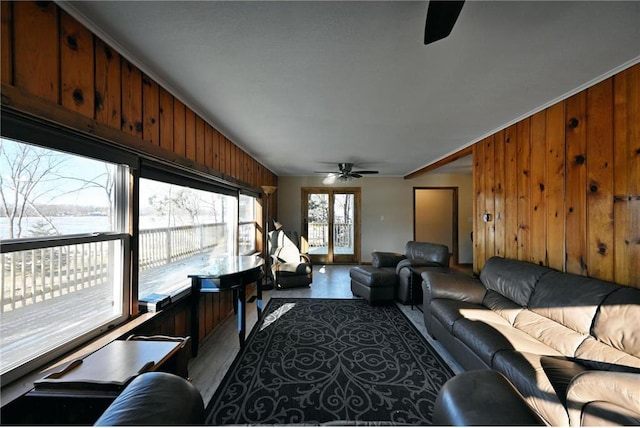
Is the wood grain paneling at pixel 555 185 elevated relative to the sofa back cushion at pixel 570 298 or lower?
elevated

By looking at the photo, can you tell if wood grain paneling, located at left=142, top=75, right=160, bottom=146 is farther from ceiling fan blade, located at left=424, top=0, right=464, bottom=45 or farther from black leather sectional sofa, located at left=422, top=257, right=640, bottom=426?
black leather sectional sofa, located at left=422, top=257, right=640, bottom=426

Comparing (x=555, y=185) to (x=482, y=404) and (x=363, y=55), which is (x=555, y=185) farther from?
(x=482, y=404)

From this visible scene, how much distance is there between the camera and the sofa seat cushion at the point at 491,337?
1.71 meters

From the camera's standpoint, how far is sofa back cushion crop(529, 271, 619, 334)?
1696 millimetres

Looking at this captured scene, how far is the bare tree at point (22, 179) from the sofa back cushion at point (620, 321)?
342cm

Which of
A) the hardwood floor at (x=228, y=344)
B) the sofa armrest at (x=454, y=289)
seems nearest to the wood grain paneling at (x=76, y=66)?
the hardwood floor at (x=228, y=344)

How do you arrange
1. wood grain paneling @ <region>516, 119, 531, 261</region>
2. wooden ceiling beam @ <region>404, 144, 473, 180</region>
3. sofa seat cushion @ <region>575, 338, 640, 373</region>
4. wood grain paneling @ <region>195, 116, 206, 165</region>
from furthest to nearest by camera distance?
wooden ceiling beam @ <region>404, 144, 473, 180</region>
wood grain paneling @ <region>516, 119, 531, 261</region>
wood grain paneling @ <region>195, 116, 206, 165</region>
sofa seat cushion @ <region>575, 338, 640, 373</region>

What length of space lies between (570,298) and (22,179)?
3.56 metres

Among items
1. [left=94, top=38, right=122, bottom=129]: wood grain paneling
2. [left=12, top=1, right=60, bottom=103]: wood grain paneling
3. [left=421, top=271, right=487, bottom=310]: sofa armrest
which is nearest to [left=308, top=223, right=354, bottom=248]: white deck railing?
[left=421, top=271, right=487, bottom=310]: sofa armrest

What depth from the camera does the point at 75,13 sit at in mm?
1253

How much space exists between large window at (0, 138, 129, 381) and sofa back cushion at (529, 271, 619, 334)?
11.0 feet

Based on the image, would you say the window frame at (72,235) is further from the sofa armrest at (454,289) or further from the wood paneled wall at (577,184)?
the wood paneled wall at (577,184)

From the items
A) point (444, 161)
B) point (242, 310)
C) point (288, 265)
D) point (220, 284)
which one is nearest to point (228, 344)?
point (242, 310)

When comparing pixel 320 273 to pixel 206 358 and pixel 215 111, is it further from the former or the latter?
pixel 215 111
